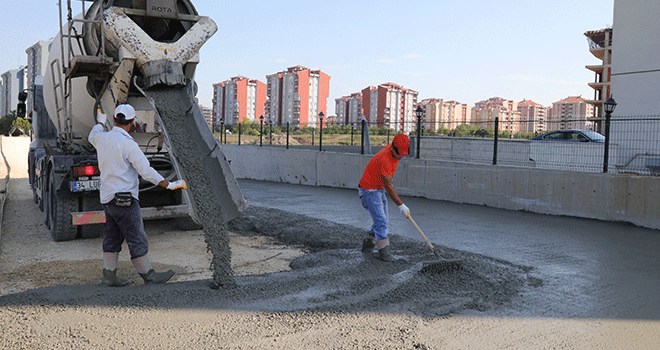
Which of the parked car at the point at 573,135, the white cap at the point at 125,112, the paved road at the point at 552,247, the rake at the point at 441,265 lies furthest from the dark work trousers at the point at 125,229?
the parked car at the point at 573,135

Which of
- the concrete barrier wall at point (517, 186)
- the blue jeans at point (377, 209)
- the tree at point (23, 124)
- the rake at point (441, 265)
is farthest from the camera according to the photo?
the tree at point (23, 124)

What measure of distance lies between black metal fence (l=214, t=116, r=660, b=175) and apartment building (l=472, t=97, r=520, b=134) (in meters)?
0.08

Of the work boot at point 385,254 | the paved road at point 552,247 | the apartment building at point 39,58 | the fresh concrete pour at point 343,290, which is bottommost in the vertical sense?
the paved road at point 552,247

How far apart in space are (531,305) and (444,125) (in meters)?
12.8

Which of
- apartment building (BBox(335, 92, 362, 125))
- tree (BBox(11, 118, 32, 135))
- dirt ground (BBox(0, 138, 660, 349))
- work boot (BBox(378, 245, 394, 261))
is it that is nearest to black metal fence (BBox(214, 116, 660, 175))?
work boot (BBox(378, 245, 394, 261))

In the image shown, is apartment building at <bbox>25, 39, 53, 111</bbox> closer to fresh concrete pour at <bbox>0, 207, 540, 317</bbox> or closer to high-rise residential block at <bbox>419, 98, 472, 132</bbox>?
fresh concrete pour at <bbox>0, 207, 540, 317</bbox>

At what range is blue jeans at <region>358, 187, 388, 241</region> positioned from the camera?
628 cm

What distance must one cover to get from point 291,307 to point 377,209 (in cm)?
210

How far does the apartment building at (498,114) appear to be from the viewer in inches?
533

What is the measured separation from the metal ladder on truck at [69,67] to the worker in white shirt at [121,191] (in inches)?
77.7

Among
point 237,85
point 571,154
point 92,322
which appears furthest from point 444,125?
point 237,85

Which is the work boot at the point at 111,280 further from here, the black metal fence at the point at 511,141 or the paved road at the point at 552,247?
the black metal fence at the point at 511,141

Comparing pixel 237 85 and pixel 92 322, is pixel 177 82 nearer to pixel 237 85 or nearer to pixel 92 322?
pixel 92 322

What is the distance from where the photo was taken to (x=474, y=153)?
53.7 ft
